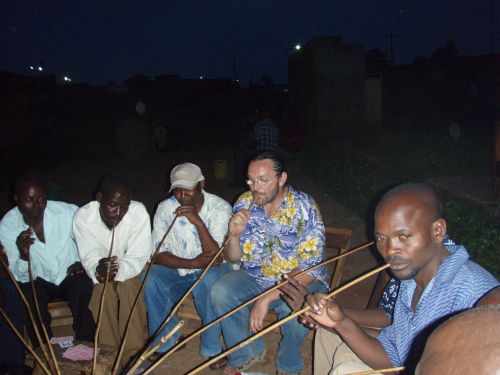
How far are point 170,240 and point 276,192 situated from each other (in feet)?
3.37

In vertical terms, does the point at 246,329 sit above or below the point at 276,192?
below

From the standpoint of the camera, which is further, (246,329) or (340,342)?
(246,329)

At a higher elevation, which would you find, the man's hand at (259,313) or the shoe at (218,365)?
the man's hand at (259,313)

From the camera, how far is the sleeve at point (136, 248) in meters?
3.28

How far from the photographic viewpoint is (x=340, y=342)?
2.44 meters

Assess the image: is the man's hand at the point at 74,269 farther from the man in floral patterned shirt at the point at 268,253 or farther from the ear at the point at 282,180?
the ear at the point at 282,180

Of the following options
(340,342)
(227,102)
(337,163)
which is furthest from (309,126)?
(227,102)

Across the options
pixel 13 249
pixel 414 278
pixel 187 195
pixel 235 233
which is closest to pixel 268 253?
pixel 235 233

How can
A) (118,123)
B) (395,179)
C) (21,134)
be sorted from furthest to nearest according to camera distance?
(118,123), (21,134), (395,179)

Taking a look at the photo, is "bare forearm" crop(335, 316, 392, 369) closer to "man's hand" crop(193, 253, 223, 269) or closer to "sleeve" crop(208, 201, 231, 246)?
"man's hand" crop(193, 253, 223, 269)

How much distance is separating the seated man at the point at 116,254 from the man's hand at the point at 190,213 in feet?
1.42

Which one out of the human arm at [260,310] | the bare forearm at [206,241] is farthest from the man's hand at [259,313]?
the bare forearm at [206,241]

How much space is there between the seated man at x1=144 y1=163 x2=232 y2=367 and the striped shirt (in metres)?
1.53

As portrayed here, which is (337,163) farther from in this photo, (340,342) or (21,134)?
(21,134)
